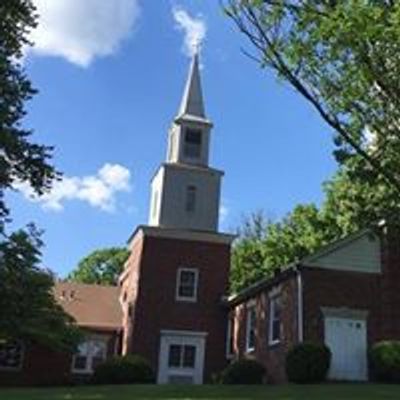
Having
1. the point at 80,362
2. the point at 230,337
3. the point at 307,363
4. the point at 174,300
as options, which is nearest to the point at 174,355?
the point at 174,300

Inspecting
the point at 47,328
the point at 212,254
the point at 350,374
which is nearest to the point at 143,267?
the point at 212,254

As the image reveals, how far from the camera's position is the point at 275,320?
1268 inches

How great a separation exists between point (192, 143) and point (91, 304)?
9784 millimetres

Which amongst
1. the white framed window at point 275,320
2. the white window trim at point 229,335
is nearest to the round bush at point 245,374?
the white framed window at point 275,320

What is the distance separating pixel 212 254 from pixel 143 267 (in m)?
3.43

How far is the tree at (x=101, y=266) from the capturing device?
74.0m

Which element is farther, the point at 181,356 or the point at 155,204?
the point at 155,204

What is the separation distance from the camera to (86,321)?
42.9m

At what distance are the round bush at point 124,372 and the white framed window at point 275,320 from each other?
5513 mm

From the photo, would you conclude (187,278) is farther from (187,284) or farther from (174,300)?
(174,300)

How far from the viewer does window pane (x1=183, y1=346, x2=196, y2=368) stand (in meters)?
39.1

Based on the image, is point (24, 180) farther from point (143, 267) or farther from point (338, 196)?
point (338, 196)

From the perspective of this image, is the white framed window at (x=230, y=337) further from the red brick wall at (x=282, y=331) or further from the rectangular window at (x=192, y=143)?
the rectangular window at (x=192, y=143)

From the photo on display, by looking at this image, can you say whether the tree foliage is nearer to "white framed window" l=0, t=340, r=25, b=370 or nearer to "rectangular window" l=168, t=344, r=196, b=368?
"rectangular window" l=168, t=344, r=196, b=368
